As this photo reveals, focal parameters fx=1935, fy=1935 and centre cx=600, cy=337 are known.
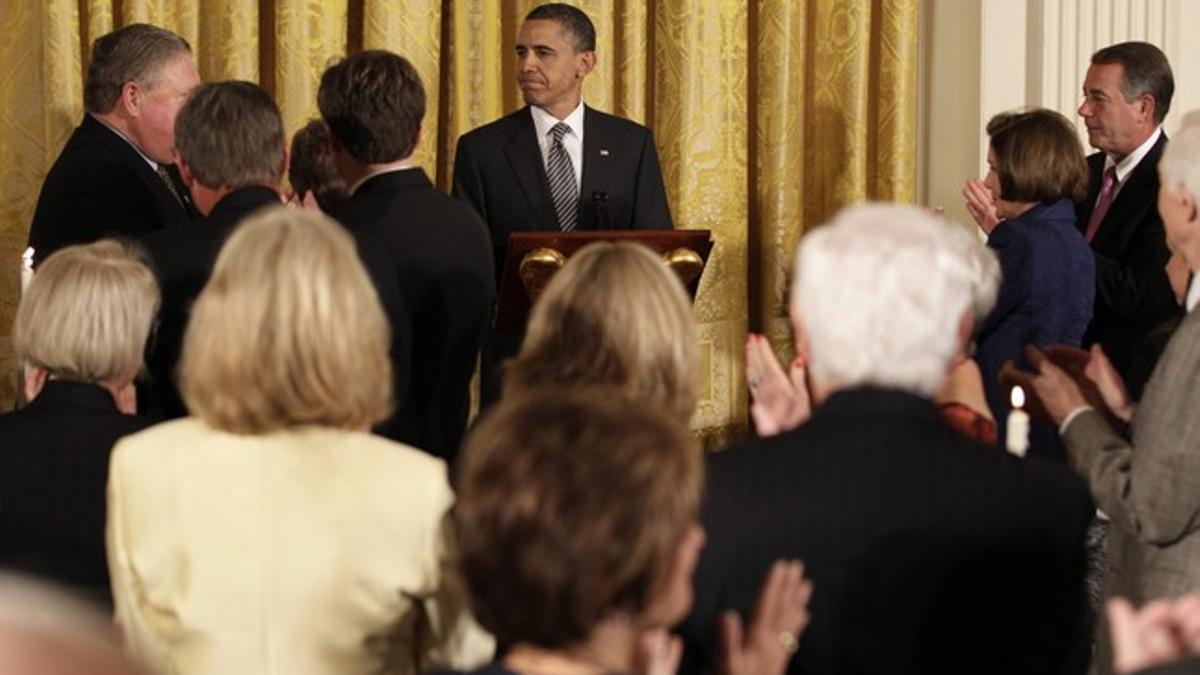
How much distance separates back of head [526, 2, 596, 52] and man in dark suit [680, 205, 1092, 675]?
389 centimetres

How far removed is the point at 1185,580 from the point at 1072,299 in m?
2.22

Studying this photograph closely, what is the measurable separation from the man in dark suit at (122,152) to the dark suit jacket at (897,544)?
2.66 meters

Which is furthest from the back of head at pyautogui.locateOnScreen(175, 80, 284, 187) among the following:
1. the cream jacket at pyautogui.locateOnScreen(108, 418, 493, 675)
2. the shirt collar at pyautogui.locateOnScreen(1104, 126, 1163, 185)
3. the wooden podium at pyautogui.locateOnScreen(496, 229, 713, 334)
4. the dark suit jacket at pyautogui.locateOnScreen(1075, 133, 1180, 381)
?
the shirt collar at pyautogui.locateOnScreen(1104, 126, 1163, 185)

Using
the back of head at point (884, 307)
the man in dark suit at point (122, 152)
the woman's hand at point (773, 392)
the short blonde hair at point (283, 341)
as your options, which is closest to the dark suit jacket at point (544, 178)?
the man in dark suit at point (122, 152)

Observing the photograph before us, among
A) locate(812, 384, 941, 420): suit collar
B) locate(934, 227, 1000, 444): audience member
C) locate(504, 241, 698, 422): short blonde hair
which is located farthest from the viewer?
locate(934, 227, 1000, 444): audience member

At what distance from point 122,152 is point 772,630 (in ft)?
9.71

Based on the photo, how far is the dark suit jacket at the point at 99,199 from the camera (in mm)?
4684

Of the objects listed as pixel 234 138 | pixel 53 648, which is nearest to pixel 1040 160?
pixel 234 138

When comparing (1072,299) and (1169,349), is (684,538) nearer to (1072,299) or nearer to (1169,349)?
(1169,349)

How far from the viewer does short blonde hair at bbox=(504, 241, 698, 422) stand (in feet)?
9.27

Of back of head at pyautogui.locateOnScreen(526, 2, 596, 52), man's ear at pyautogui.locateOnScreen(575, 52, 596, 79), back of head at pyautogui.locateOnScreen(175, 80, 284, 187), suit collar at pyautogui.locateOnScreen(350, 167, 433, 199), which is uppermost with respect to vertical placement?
back of head at pyautogui.locateOnScreen(526, 2, 596, 52)

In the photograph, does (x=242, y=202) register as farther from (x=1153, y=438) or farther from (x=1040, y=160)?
(x=1040, y=160)

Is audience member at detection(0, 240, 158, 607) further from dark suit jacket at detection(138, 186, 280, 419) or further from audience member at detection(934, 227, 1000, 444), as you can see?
audience member at detection(934, 227, 1000, 444)

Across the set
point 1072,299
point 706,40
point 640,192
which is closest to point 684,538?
point 1072,299
